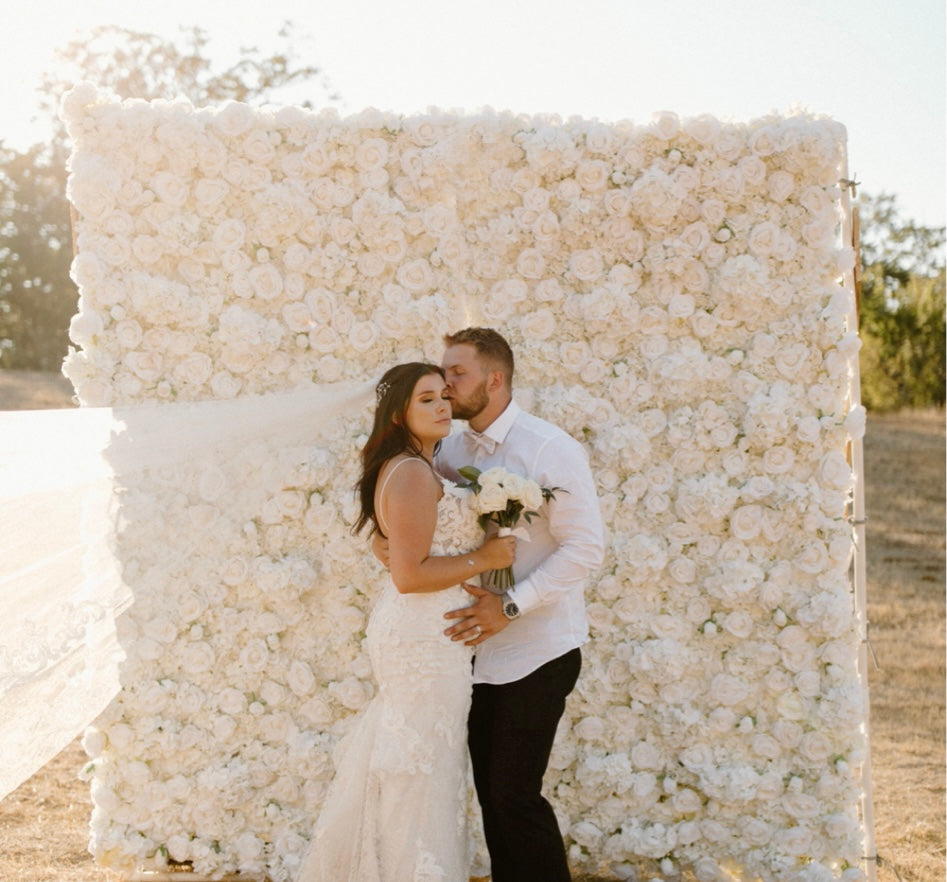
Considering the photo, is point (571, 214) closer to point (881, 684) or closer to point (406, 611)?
point (406, 611)

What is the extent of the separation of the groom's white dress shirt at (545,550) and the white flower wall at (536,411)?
642mm

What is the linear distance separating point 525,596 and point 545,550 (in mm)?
213

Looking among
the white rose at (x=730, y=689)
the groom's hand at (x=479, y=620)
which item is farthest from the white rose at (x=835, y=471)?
the groom's hand at (x=479, y=620)

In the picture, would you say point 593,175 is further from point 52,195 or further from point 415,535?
point 52,195

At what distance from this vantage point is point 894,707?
297 inches

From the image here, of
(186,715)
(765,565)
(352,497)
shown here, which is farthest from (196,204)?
(765,565)

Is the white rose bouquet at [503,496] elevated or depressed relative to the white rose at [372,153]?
depressed

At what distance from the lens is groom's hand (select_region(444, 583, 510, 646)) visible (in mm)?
3449

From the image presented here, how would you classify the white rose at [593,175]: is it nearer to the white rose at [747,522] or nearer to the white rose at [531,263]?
the white rose at [531,263]

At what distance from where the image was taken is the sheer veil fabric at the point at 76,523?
356 cm

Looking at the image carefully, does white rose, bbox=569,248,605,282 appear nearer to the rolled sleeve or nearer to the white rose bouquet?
the rolled sleeve

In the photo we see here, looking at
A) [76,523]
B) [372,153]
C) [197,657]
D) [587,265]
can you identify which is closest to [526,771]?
A: [197,657]

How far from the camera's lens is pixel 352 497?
4.22 meters

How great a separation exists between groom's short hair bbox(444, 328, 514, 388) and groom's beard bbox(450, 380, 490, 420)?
86 mm
